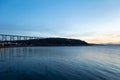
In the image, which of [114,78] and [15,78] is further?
[114,78]

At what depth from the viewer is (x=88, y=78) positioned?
20.5 meters

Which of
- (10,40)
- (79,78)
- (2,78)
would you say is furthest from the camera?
(10,40)

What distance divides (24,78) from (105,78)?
10960mm

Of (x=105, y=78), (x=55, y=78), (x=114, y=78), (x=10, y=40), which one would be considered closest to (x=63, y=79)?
(x=55, y=78)

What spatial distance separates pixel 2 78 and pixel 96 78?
12404mm

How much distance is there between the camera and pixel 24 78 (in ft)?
63.6

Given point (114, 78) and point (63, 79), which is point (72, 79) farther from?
point (114, 78)

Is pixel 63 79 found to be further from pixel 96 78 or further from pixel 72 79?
pixel 96 78

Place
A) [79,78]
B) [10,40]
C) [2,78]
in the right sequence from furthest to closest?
1. [10,40]
2. [79,78]
3. [2,78]

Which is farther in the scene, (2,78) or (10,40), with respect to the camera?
(10,40)

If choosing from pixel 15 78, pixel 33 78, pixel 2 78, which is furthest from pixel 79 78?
pixel 2 78

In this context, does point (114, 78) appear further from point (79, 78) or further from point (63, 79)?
point (63, 79)

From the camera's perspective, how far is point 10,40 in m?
199

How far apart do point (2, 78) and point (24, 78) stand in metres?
2.74
